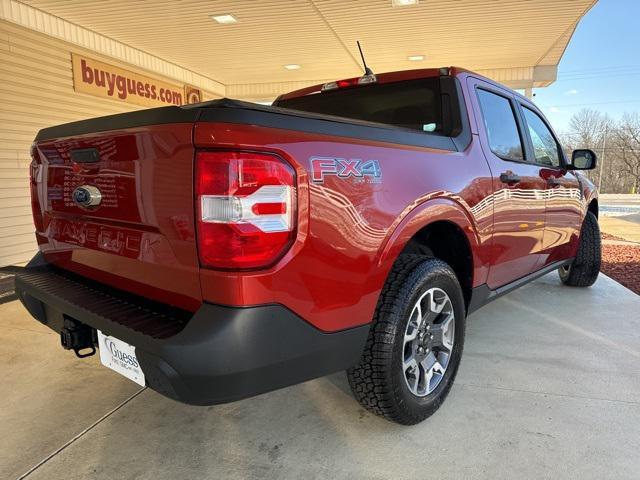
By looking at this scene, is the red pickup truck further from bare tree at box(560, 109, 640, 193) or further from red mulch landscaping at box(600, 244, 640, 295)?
bare tree at box(560, 109, 640, 193)

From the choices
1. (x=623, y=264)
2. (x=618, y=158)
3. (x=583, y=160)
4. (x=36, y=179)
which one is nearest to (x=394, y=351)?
(x=36, y=179)

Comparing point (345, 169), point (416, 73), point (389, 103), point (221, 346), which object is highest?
point (416, 73)

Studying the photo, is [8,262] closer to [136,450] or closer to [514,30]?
[136,450]

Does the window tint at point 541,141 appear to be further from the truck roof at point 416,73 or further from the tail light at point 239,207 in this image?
the tail light at point 239,207

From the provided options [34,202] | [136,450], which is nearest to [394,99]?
[34,202]

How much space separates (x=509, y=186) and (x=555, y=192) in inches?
37.1

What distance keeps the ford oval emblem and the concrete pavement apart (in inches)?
45.3

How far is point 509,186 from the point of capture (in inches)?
115

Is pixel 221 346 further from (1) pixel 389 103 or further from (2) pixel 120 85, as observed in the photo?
(2) pixel 120 85

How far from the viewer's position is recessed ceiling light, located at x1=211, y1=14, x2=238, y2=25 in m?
7.14

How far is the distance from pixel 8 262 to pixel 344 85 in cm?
563

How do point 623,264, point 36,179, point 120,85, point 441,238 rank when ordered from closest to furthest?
point 36,179, point 441,238, point 623,264, point 120,85

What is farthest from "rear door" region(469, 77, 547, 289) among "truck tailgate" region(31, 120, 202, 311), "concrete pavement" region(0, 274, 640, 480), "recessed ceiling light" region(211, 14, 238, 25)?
"recessed ceiling light" region(211, 14, 238, 25)

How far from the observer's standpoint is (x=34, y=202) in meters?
2.52
